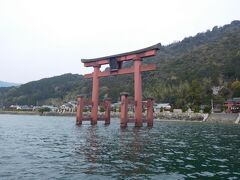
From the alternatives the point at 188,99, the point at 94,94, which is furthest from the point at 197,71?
the point at 94,94

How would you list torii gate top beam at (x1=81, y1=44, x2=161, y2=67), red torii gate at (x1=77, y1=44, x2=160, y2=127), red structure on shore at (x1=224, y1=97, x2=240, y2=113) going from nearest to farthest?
torii gate top beam at (x1=81, y1=44, x2=161, y2=67)
red torii gate at (x1=77, y1=44, x2=160, y2=127)
red structure on shore at (x1=224, y1=97, x2=240, y2=113)

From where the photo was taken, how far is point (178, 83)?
356 feet

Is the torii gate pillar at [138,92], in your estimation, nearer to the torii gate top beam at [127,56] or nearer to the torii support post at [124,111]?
the torii gate top beam at [127,56]

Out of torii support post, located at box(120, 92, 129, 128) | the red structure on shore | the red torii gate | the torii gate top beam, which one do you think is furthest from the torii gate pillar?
the red structure on shore

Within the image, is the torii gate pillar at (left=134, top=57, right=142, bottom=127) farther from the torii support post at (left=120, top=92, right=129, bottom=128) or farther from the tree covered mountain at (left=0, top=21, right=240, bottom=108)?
the tree covered mountain at (left=0, top=21, right=240, bottom=108)

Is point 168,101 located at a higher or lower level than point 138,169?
higher

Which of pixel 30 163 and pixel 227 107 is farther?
pixel 227 107

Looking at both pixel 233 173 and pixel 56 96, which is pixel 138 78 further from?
pixel 56 96

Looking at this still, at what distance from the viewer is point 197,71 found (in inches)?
4621

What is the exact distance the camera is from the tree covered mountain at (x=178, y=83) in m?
88.3

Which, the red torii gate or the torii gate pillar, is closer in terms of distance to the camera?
the red torii gate

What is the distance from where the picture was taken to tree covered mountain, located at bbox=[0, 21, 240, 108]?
88.3 metres

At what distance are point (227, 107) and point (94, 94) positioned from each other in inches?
1496

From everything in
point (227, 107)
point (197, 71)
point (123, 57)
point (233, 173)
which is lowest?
point (233, 173)
